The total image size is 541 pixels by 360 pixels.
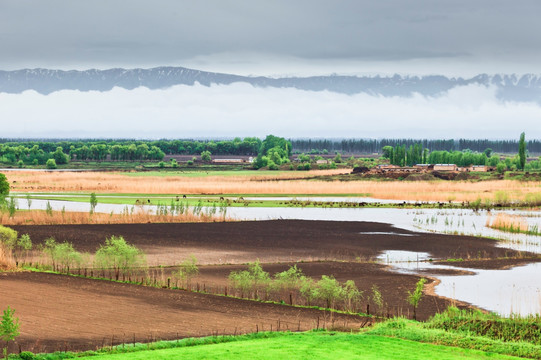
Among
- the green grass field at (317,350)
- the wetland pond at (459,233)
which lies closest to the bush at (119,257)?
the wetland pond at (459,233)

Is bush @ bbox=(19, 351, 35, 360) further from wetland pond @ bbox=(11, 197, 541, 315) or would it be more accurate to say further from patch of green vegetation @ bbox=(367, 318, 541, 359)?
wetland pond @ bbox=(11, 197, 541, 315)

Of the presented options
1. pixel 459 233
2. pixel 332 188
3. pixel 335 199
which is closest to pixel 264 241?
pixel 459 233

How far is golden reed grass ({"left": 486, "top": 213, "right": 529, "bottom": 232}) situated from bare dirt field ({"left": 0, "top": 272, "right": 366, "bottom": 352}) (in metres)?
42.2

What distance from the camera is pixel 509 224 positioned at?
75625mm

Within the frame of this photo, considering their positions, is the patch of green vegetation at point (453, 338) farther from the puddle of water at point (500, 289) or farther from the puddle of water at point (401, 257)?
the puddle of water at point (401, 257)

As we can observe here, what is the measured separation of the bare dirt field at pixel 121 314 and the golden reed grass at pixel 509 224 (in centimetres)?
4220

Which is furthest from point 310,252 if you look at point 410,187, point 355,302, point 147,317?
point 410,187

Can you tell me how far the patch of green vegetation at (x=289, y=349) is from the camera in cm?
2473

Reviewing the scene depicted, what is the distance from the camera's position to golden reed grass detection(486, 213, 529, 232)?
72.9 meters

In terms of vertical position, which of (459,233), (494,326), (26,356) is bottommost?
(459,233)

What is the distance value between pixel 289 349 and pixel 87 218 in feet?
168

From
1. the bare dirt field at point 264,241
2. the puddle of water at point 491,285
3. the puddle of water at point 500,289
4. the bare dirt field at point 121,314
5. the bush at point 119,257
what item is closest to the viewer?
the bare dirt field at point 121,314

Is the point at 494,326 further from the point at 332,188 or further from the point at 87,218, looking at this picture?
the point at 332,188

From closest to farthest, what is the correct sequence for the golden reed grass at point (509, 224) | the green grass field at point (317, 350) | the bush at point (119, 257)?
1. the green grass field at point (317, 350)
2. the bush at point (119, 257)
3. the golden reed grass at point (509, 224)
